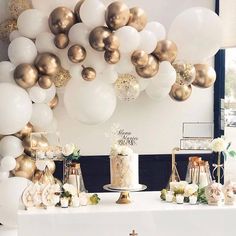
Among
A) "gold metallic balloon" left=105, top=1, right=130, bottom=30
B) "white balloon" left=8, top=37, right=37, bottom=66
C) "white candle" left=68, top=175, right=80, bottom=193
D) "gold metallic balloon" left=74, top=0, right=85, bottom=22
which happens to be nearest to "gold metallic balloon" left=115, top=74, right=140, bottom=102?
"gold metallic balloon" left=105, top=1, right=130, bottom=30

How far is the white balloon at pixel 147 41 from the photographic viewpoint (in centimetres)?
341

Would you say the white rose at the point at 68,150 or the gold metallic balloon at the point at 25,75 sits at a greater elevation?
the gold metallic balloon at the point at 25,75

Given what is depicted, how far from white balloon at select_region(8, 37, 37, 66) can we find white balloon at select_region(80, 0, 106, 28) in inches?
16.9

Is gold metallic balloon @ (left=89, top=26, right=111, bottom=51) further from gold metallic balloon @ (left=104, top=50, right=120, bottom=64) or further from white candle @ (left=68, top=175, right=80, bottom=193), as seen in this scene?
white candle @ (left=68, top=175, right=80, bottom=193)

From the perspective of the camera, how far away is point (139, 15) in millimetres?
3406

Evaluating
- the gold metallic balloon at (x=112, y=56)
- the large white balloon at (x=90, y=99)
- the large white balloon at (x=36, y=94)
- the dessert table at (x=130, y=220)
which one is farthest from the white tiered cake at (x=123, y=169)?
the large white balloon at (x=36, y=94)

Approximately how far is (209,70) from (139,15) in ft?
2.55

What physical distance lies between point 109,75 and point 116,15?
0.44 metres

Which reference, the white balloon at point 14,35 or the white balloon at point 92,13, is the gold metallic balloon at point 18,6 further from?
the white balloon at point 92,13

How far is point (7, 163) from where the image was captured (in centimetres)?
A: 351

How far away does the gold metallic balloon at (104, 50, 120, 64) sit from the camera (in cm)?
330

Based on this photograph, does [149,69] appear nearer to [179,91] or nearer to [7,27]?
[179,91]

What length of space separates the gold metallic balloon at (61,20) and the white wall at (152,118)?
2.82 feet

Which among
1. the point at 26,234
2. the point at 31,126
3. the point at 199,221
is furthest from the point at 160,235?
the point at 31,126
